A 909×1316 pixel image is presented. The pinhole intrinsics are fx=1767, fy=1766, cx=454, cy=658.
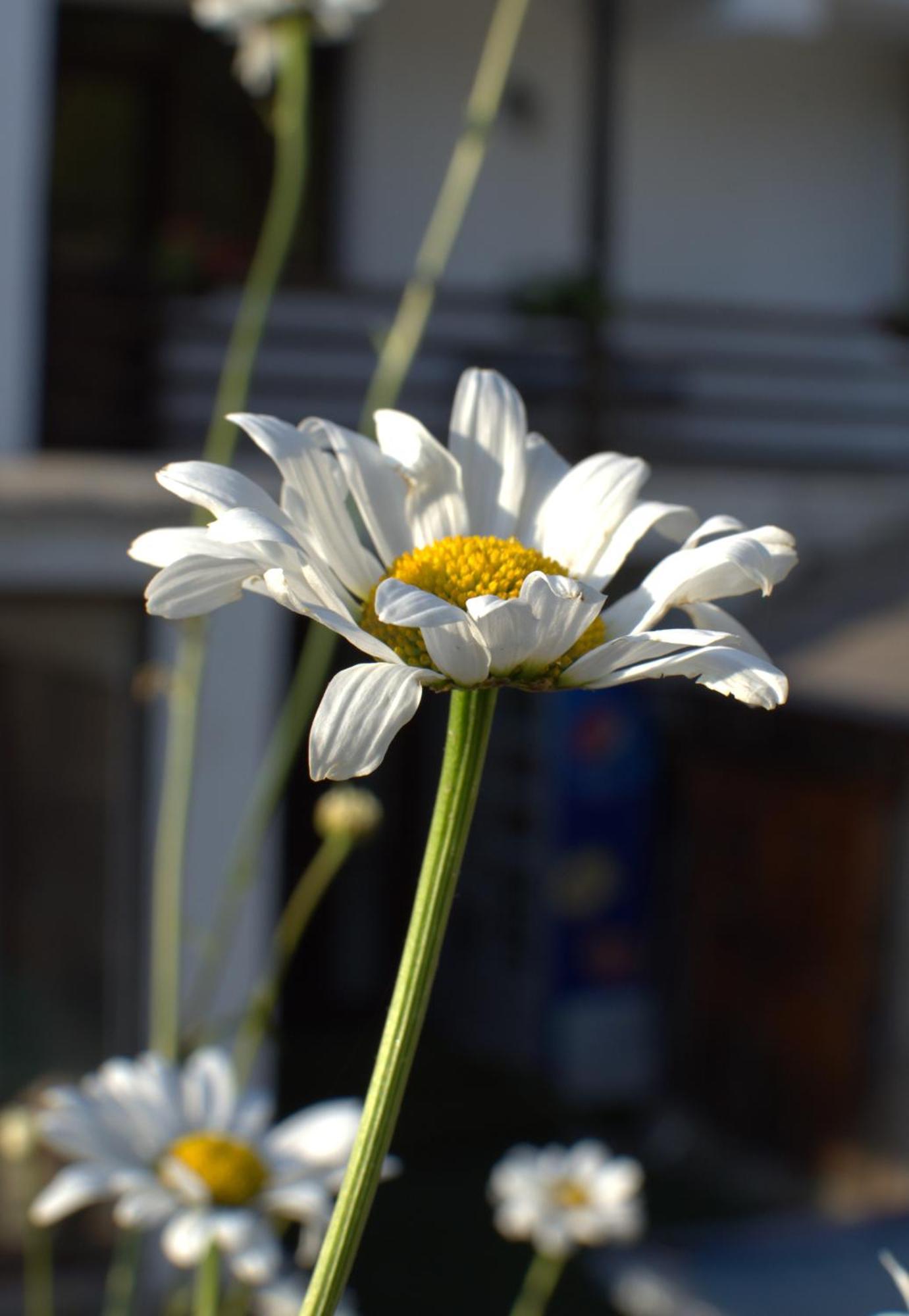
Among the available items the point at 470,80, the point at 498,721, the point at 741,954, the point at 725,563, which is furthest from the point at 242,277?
the point at 725,563

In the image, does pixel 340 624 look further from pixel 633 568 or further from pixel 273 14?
pixel 633 568

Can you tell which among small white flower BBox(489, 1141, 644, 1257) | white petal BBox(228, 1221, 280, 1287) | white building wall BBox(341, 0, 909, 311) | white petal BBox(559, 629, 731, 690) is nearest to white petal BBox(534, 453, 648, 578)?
white petal BBox(559, 629, 731, 690)

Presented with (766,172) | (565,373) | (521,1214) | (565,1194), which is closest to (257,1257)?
(521,1214)

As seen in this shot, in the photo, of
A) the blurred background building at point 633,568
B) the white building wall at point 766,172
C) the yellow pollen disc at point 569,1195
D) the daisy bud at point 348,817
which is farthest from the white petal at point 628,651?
the white building wall at point 766,172

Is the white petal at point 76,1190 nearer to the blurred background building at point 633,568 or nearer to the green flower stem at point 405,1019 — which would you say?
the green flower stem at point 405,1019

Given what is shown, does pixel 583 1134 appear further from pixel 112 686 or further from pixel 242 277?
pixel 242 277

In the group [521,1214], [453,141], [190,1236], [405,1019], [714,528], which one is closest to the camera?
[405,1019]

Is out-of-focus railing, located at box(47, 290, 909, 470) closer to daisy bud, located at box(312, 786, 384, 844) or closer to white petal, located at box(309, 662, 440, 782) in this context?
daisy bud, located at box(312, 786, 384, 844)
